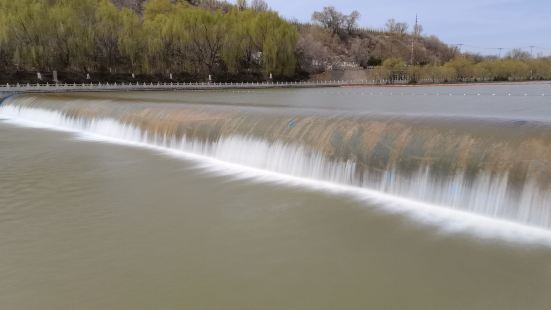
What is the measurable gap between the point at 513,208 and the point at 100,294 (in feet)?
18.0

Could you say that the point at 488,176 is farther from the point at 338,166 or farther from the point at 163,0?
the point at 163,0

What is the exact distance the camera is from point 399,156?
877 centimetres

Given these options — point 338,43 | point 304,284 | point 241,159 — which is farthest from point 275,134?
point 338,43

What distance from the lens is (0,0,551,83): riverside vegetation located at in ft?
163

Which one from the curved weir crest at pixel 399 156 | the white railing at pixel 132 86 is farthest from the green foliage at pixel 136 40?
the curved weir crest at pixel 399 156

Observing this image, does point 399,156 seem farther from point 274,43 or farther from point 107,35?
point 274,43

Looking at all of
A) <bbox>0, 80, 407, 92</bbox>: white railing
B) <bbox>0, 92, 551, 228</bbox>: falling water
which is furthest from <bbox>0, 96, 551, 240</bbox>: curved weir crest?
<bbox>0, 80, 407, 92</bbox>: white railing

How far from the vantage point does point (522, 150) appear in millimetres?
7285

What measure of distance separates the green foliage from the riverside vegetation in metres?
0.10

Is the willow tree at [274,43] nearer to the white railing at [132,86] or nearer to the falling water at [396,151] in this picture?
the white railing at [132,86]

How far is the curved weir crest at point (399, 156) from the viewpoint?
7.09 meters

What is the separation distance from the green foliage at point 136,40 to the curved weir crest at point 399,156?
4124 cm

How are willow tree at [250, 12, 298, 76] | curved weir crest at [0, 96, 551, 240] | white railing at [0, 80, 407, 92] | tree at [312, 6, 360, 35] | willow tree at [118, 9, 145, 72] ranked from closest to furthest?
curved weir crest at [0, 96, 551, 240] < white railing at [0, 80, 407, 92] < willow tree at [118, 9, 145, 72] < willow tree at [250, 12, 298, 76] < tree at [312, 6, 360, 35]

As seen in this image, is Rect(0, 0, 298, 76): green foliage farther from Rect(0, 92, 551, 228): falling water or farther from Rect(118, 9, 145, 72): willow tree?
Rect(0, 92, 551, 228): falling water
